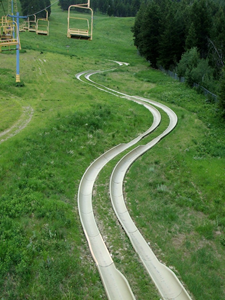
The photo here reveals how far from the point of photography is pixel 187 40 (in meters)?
53.8

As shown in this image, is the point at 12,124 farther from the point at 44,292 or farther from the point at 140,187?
the point at 44,292

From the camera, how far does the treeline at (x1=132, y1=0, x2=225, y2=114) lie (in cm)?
4752

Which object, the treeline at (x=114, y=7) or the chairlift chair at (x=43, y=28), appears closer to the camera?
the chairlift chair at (x=43, y=28)

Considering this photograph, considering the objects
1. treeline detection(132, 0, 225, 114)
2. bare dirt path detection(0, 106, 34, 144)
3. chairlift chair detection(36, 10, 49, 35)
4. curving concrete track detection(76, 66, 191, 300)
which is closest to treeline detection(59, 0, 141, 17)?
chairlift chair detection(36, 10, 49, 35)

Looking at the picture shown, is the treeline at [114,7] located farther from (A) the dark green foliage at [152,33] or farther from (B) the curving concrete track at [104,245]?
(B) the curving concrete track at [104,245]

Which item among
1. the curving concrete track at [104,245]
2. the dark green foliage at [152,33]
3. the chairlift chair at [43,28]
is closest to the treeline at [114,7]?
the chairlift chair at [43,28]

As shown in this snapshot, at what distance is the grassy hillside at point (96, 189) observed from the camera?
10.8 metres

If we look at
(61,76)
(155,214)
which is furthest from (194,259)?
(61,76)

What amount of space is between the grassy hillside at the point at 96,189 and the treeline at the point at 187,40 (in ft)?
47.2

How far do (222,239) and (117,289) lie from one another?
631 cm

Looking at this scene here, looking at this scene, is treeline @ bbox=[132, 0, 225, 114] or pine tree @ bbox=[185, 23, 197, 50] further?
pine tree @ bbox=[185, 23, 197, 50]

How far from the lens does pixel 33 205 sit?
14.1m

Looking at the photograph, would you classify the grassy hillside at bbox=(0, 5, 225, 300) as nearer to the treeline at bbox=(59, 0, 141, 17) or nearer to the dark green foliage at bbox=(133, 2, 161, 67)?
the dark green foliage at bbox=(133, 2, 161, 67)

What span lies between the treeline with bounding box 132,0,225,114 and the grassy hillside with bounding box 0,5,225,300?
47.2 ft
